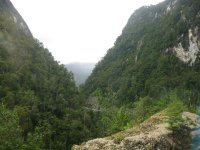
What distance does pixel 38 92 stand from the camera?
116062 mm

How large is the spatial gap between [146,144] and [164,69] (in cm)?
16309

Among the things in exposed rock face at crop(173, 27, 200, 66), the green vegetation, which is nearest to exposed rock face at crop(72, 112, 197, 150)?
the green vegetation

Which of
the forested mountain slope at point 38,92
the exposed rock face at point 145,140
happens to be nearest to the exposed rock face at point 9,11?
the forested mountain slope at point 38,92

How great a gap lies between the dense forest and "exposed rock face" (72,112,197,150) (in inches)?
36.5

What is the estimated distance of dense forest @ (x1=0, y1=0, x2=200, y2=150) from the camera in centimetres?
8462

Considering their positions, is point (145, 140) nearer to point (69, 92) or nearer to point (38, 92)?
point (38, 92)

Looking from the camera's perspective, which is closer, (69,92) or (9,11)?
(69,92)

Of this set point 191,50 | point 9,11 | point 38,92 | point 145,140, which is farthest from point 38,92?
point 145,140

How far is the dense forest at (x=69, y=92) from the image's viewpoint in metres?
84.6

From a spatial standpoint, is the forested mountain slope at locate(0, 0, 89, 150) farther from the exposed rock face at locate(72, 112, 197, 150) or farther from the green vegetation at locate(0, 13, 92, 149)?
the exposed rock face at locate(72, 112, 197, 150)

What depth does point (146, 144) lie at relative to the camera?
21828 millimetres

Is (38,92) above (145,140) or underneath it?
above

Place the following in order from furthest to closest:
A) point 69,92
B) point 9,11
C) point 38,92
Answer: point 9,11
point 69,92
point 38,92

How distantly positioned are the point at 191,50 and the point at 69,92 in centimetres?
6695
